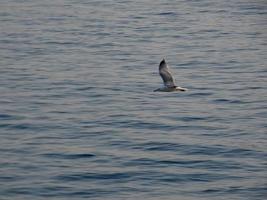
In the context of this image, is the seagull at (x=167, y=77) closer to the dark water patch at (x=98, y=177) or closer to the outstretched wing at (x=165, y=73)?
the outstretched wing at (x=165, y=73)

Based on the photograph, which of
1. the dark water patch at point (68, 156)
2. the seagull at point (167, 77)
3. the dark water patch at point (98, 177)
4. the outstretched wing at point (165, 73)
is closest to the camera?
the dark water patch at point (98, 177)

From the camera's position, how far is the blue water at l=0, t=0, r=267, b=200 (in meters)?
30.3

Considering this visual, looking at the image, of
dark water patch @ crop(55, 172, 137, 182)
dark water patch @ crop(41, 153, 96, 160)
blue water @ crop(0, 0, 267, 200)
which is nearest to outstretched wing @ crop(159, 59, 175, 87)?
blue water @ crop(0, 0, 267, 200)

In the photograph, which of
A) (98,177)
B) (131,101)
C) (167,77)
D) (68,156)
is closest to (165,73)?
(167,77)

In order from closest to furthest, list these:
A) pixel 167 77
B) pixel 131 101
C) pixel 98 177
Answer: pixel 98 177 < pixel 167 77 < pixel 131 101

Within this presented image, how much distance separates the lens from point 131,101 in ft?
130

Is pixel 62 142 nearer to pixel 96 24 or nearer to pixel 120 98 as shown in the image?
pixel 120 98

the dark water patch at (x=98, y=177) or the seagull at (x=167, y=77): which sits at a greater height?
the seagull at (x=167, y=77)

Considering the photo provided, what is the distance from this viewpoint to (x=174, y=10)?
60.4 metres

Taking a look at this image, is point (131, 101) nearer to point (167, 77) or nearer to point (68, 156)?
point (167, 77)

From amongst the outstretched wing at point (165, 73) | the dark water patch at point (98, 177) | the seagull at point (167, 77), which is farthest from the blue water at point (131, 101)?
the outstretched wing at point (165, 73)

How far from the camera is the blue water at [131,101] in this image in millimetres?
30312

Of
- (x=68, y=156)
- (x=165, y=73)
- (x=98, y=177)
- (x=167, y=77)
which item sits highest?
(x=165, y=73)

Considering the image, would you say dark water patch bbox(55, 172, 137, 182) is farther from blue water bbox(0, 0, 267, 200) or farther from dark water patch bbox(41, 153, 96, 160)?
dark water patch bbox(41, 153, 96, 160)
